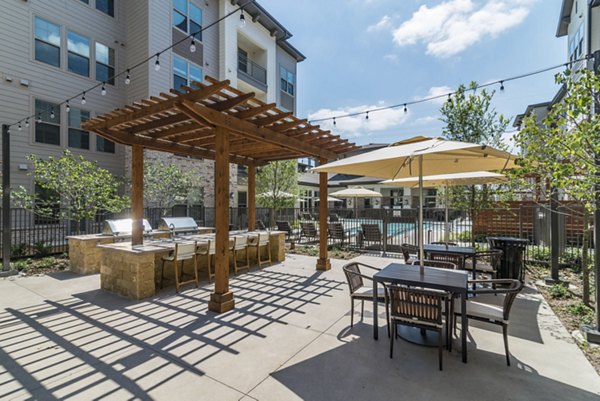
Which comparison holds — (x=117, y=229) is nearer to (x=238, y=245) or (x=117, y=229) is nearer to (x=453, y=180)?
(x=238, y=245)

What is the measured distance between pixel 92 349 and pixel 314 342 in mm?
2584

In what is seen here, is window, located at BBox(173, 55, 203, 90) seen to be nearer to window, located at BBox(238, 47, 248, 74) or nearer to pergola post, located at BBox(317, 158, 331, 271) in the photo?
window, located at BBox(238, 47, 248, 74)

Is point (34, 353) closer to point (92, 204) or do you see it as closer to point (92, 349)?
point (92, 349)

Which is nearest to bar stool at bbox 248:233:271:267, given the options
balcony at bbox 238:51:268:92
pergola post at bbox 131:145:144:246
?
pergola post at bbox 131:145:144:246

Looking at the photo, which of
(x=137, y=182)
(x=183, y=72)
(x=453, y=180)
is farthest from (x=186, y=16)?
(x=453, y=180)

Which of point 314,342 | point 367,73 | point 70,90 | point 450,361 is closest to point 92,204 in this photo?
point 70,90

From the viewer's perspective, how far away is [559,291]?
5199 millimetres

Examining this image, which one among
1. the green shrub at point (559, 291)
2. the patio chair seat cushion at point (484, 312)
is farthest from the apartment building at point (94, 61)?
the green shrub at point (559, 291)

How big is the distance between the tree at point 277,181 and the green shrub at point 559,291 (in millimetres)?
10692

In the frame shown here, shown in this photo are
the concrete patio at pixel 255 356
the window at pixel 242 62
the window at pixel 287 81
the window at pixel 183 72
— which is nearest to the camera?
the concrete patio at pixel 255 356

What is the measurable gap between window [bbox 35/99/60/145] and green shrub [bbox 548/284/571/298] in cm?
1542

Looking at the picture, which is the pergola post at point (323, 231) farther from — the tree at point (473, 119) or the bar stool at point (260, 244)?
the tree at point (473, 119)

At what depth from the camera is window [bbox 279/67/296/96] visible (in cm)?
1967

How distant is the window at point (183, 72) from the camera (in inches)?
515
